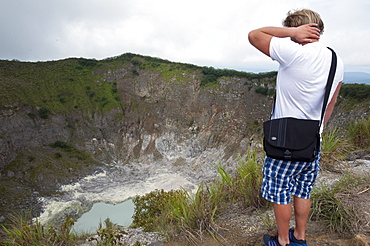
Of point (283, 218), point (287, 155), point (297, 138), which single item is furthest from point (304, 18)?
point (283, 218)

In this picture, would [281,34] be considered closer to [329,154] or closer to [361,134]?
[329,154]

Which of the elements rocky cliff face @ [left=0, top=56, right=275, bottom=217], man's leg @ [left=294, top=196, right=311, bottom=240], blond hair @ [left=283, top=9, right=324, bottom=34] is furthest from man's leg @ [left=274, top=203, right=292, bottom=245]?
rocky cliff face @ [left=0, top=56, right=275, bottom=217]

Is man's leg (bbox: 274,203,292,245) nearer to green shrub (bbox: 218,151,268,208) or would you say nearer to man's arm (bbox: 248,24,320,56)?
green shrub (bbox: 218,151,268,208)

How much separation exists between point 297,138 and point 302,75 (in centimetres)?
43

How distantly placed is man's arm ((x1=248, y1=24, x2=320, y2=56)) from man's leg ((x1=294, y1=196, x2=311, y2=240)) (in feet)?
4.05

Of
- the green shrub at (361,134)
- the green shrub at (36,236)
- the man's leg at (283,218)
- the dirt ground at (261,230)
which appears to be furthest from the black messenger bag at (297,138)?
the green shrub at (361,134)

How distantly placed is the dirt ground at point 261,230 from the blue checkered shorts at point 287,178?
0.65 metres

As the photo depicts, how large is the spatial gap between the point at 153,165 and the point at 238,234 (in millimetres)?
30960

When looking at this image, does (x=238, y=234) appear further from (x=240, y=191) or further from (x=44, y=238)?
(x=44, y=238)

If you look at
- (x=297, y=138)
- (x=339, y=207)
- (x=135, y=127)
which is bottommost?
(x=135, y=127)

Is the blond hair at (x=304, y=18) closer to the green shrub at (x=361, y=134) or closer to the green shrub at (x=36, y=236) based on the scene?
the green shrub at (x=36, y=236)

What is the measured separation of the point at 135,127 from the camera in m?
37.6

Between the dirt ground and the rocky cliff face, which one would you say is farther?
the rocky cliff face

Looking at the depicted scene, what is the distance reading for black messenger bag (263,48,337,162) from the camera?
1658 mm
